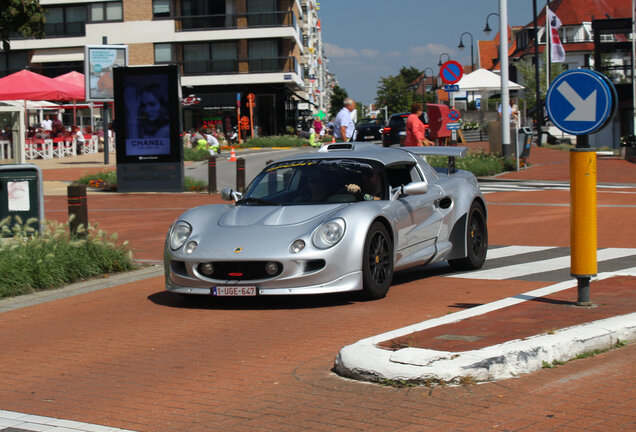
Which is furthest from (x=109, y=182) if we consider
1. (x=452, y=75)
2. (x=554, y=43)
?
(x=554, y=43)

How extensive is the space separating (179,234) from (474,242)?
3452 mm

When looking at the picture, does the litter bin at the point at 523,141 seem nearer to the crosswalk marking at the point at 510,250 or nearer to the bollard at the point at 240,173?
the bollard at the point at 240,173

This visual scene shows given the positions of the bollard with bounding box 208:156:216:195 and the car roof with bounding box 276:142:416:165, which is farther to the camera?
the bollard with bounding box 208:156:216:195

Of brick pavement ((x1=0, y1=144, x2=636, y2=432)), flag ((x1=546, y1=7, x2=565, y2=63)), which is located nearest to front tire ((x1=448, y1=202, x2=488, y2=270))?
brick pavement ((x1=0, y1=144, x2=636, y2=432))

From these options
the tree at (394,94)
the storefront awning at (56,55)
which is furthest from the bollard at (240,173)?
the tree at (394,94)

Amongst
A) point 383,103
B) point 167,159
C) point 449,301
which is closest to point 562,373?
point 449,301

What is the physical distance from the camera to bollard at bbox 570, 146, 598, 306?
708 cm

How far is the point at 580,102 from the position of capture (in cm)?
719

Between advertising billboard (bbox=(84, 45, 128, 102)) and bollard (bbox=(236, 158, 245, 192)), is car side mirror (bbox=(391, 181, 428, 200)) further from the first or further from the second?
advertising billboard (bbox=(84, 45, 128, 102))

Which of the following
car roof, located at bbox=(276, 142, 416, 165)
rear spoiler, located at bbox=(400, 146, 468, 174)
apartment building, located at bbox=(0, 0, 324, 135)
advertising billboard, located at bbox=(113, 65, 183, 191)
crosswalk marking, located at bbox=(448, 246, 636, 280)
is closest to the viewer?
car roof, located at bbox=(276, 142, 416, 165)

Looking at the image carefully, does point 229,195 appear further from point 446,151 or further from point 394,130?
point 394,130

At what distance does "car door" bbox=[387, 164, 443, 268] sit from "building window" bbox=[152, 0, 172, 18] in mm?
60565

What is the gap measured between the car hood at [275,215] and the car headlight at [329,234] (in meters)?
0.19

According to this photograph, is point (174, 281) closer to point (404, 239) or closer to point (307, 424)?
point (404, 239)
